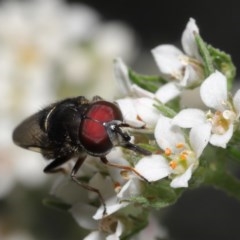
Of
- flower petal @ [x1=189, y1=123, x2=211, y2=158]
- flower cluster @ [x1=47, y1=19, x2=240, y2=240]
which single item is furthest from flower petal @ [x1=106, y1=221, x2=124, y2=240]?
flower petal @ [x1=189, y1=123, x2=211, y2=158]

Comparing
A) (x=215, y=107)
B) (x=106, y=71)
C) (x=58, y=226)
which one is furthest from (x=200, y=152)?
(x=106, y=71)

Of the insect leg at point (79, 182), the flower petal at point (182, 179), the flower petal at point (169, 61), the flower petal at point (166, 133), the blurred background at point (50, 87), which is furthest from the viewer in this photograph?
the blurred background at point (50, 87)

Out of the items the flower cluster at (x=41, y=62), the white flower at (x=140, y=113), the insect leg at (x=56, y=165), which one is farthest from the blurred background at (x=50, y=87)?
the white flower at (x=140, y=113)

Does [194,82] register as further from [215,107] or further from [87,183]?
[87,183]

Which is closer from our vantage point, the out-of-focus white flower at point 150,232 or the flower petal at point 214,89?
the flower petal at point 214,89

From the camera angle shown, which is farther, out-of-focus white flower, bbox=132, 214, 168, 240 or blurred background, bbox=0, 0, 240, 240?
blurred background, bbox=0, 0, 240, 240

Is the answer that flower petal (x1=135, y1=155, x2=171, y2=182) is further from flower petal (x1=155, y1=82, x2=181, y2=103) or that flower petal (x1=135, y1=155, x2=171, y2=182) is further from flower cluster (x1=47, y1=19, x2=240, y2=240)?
flower petal (x1=155, y1=82, x2=181, y2=103)

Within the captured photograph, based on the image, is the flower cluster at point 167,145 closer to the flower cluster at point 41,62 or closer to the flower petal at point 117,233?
the flower petal at point 117,233
